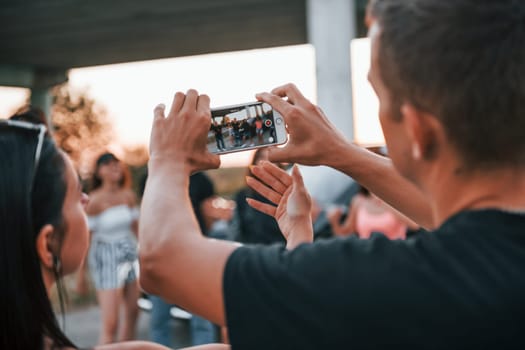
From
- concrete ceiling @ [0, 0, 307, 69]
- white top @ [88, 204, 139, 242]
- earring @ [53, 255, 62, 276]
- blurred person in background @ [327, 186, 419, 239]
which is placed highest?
concrete ceiling @ [0, 0, 307, 69]

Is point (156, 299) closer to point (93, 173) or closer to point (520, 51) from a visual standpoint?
point (93, 173)

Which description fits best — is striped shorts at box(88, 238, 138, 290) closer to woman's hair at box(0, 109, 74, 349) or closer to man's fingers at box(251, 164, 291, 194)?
man's fingers at box(251, 164, 291, 194)

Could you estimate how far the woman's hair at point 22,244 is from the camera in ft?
4.73

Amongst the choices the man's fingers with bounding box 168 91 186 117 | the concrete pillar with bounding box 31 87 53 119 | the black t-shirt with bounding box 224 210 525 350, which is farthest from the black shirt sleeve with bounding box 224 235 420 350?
the concrete pillar with bounding box 31 87 53 119

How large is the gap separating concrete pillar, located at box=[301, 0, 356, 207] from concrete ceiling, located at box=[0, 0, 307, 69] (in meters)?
1.93

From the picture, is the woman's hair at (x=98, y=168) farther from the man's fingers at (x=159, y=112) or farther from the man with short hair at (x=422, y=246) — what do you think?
the man with short hair at (x=422, y=246)

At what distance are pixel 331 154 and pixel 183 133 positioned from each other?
0.52 m

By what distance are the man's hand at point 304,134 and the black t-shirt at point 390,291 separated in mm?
579

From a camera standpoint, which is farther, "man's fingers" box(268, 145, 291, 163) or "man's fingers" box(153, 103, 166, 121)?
"man's fingers" box(268, 145, 291, 163)

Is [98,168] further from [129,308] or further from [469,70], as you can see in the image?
[469,70]

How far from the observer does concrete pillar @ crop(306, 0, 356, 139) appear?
9.33 metres

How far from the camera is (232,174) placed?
20438 millimetres

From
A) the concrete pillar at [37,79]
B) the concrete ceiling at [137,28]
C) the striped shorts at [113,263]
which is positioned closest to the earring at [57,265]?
the striped shorts at [113,263]

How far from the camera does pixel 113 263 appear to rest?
20.1 ft
